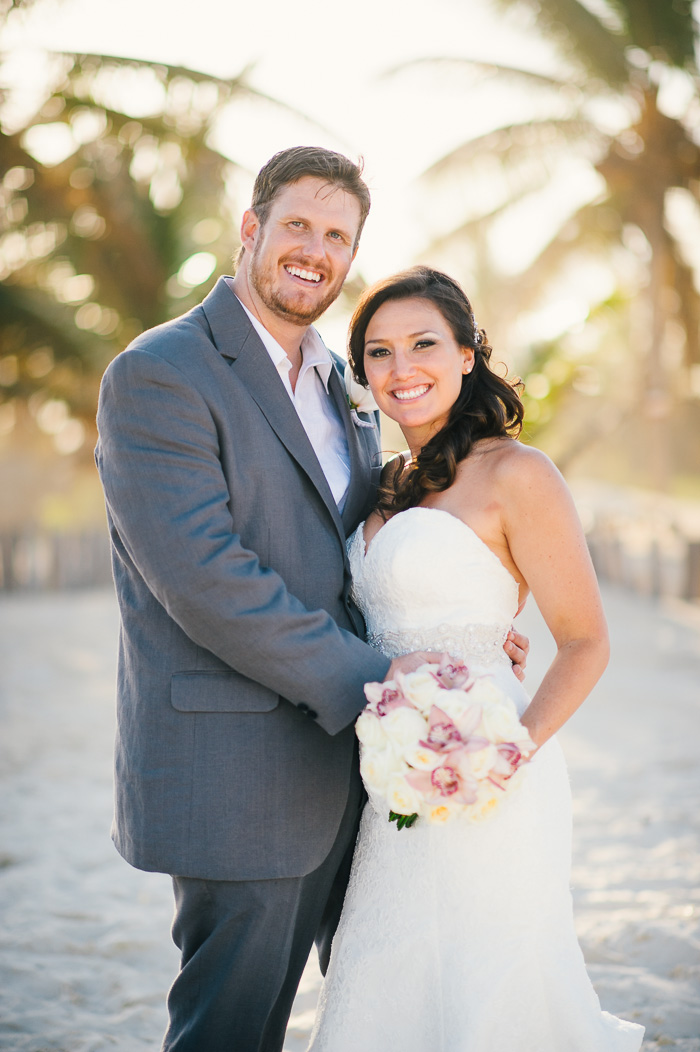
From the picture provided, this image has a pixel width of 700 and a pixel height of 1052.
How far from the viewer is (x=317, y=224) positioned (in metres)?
2.97

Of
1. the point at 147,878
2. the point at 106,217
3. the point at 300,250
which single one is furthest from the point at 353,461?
the point at 106,217

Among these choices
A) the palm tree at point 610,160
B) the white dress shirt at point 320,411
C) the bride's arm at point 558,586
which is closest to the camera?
the bride's arm at point 558,586

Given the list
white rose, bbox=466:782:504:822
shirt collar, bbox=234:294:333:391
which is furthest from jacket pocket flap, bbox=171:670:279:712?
shirt collar, bbox=234:294:333:391

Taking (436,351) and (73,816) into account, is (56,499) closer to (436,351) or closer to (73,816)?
(73,816)

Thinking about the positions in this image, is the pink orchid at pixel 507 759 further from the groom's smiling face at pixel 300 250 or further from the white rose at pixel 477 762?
the groom's smiling face at pixel 300 250

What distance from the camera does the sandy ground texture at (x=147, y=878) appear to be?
3.90 meters

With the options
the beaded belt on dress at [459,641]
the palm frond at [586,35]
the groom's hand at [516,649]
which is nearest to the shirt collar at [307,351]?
the beaded belt on dress at [459,641]

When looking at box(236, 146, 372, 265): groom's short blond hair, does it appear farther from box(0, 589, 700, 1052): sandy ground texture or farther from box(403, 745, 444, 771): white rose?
box(0, 589, 700, 1052): sandy ground texture

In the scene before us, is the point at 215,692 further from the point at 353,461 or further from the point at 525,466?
the point at 525,466

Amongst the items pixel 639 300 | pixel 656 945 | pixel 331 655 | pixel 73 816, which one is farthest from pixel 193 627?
pixel 639 300

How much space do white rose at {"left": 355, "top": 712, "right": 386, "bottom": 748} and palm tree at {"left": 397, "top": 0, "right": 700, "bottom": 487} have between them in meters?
15.1

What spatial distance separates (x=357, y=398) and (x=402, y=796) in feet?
4.96

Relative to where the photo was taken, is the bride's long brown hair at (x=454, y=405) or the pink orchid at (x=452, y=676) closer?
the pink orchid at (x=452, y=676)

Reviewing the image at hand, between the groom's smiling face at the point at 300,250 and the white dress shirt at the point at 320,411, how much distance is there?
0.42 feet
